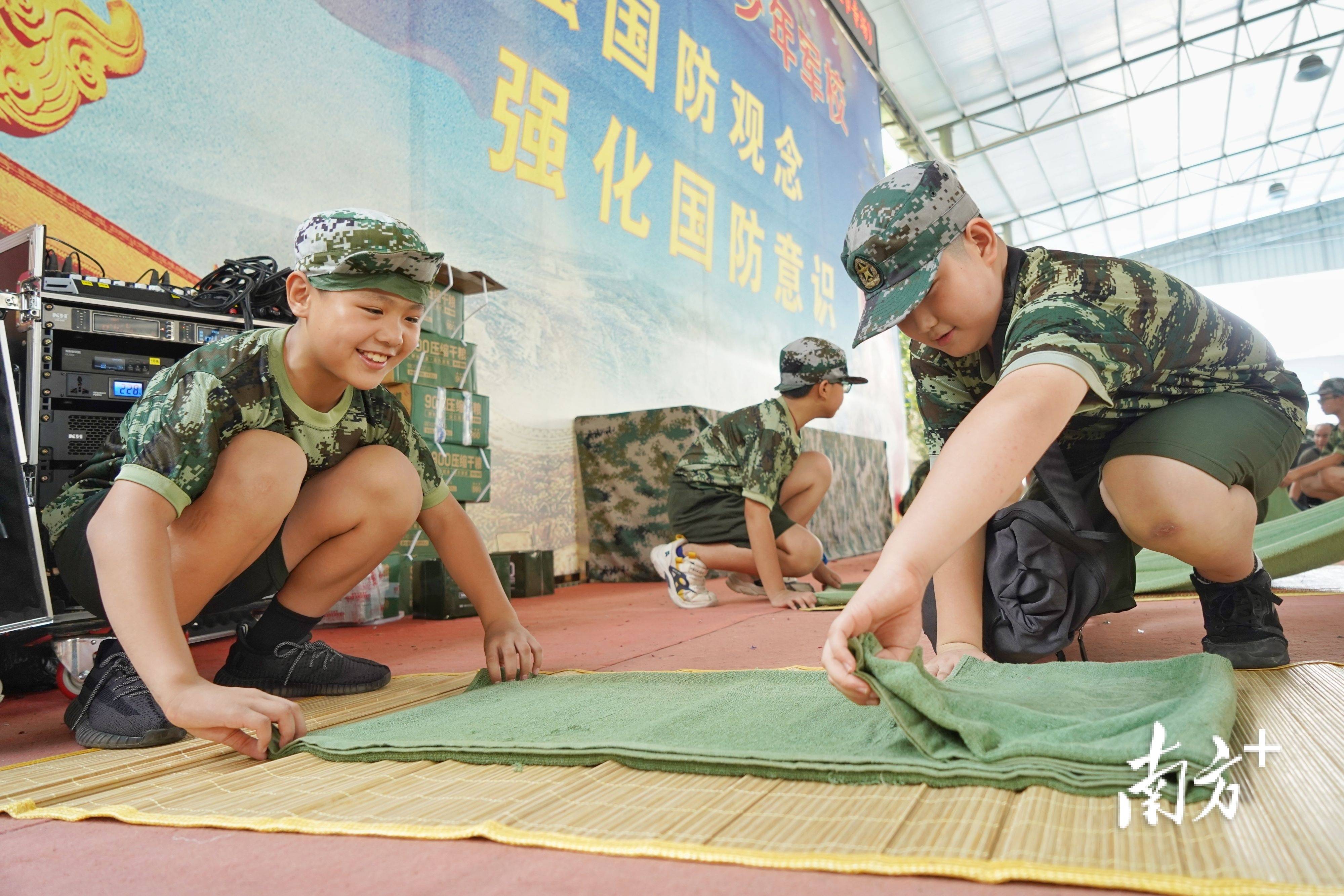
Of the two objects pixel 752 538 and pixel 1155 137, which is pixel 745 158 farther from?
pixel 1155 137

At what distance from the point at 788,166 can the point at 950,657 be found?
213 inches

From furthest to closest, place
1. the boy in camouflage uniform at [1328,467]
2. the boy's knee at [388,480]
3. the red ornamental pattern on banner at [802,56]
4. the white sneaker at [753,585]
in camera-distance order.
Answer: the red ornamental pattern on banner at [802,56], the boy in camouflage uniform at [1328,467], the white sneaker at [753,585], the boy's knee at [388,480]

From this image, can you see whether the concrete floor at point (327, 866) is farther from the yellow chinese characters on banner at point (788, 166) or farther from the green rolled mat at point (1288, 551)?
the yellow chinese characters on banner at point (788, 166)

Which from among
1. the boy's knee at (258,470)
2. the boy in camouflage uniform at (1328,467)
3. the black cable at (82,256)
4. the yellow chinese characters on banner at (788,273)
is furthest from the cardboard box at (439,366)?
the boy in camouflage uniform at (1328,467)

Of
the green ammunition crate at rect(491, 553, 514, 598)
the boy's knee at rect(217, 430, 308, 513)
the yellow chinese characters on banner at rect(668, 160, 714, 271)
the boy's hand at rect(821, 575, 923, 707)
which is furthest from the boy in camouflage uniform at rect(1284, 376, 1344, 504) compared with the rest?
the boy's knee at rect(217, 430, 308, 513)

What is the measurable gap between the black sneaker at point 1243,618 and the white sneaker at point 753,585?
1.47m

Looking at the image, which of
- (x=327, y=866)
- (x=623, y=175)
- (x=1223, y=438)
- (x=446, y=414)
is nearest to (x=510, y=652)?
(x=327, y=866)

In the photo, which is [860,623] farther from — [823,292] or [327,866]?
[823,292]

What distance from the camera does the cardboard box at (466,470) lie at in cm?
275

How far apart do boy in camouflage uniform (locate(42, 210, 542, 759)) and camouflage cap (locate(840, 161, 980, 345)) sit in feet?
1.99

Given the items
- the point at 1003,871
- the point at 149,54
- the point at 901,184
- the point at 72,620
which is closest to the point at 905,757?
the point at 1003,871

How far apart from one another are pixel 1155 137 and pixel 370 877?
14.0 meters

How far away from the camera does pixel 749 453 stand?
2791mm

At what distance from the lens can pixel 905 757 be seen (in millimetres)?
735
